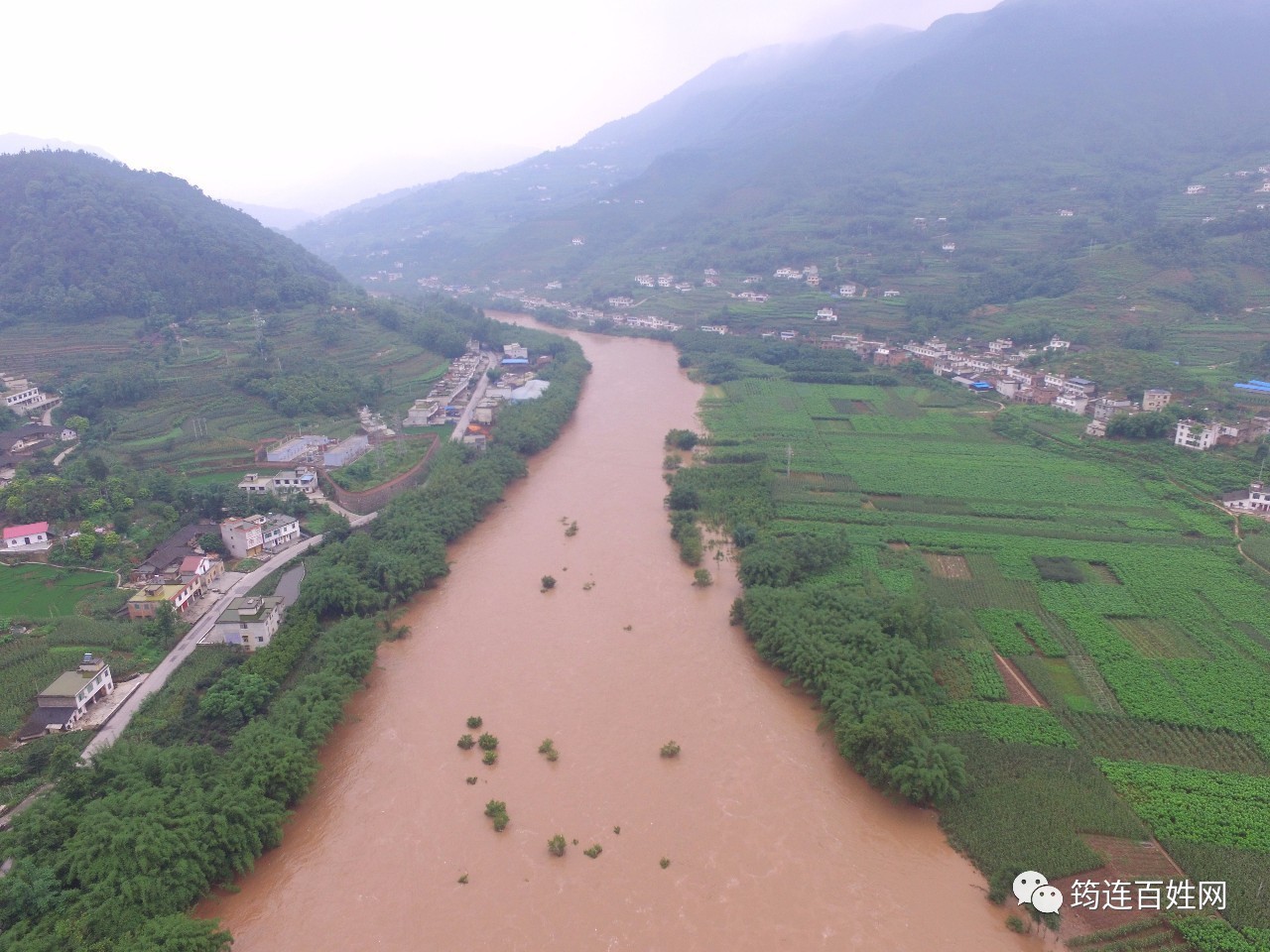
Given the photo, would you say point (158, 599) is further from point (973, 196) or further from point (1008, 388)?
point (973, 196)

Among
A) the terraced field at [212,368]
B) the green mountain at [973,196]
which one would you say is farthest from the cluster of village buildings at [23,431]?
the green mountain at [973,196]

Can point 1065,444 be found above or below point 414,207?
below

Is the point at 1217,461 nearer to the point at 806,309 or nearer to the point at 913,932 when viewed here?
the point at 913,932

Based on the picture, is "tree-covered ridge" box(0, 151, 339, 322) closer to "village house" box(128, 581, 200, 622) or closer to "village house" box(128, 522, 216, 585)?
"village house" box(128, 522, 216, 585)

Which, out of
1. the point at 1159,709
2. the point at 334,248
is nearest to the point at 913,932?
the point at 1159,709

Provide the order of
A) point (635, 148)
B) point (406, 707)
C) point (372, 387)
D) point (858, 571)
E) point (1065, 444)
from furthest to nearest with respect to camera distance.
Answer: point (635, 148), point (372, 387), point (1065, 444), point (858, 571), point (406, 707)

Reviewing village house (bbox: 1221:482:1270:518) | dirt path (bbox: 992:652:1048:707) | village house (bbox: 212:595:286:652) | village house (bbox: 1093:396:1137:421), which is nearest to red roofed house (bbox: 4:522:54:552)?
village house (bbox: 212:595:286:652)
